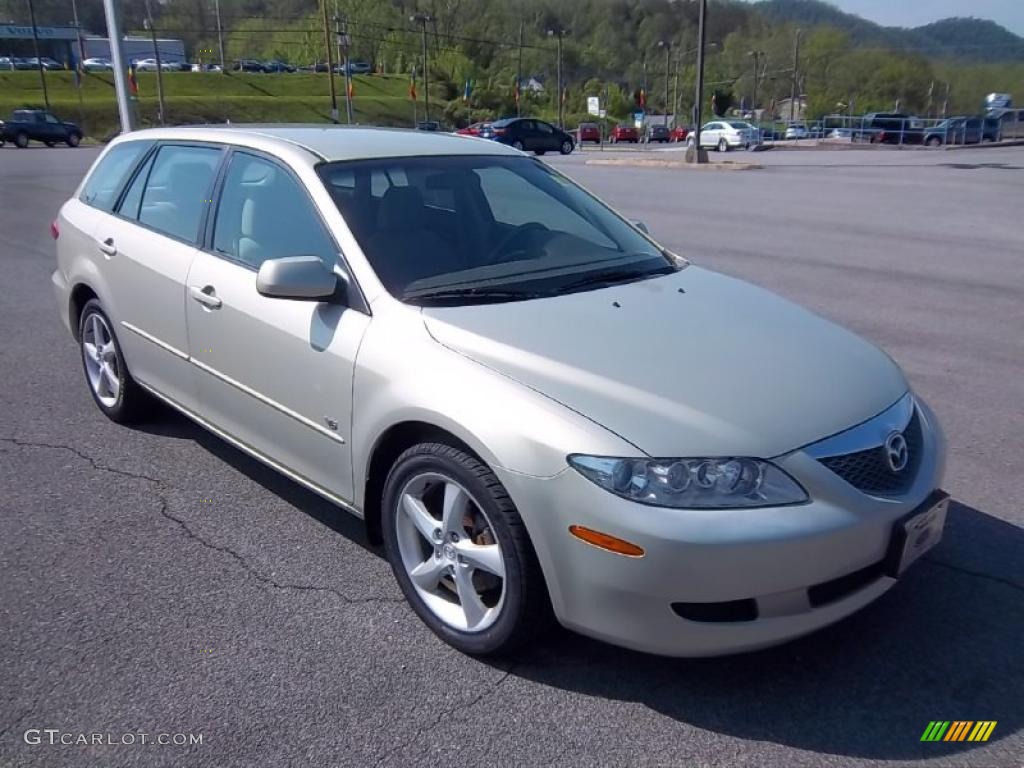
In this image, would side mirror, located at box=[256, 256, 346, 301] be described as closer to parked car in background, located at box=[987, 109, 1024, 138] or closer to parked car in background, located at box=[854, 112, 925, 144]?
parked car in background, located at box=[854, 112, 925, 144]

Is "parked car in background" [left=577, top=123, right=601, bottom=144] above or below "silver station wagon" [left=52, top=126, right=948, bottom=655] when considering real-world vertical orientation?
below

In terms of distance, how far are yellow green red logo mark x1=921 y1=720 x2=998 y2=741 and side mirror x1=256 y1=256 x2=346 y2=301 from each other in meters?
2.43

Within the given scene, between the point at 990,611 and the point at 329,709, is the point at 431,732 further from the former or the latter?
the point at 990,611

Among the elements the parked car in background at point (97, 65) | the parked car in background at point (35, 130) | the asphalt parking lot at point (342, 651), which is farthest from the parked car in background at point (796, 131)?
the parked car in background at point (97, 65)

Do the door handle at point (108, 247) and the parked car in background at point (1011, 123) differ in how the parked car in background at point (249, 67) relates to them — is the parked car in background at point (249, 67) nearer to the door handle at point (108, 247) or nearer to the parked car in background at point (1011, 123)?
the parked car in background at point (1011, 123)

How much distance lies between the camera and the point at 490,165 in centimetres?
441

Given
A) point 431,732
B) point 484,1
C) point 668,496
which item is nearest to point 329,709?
point 431,732

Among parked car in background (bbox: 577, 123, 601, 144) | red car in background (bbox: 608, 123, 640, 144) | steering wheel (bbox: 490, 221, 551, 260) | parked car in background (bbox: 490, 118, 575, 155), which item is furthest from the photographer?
red car in background (bbox: 608, 123, 640, 144)

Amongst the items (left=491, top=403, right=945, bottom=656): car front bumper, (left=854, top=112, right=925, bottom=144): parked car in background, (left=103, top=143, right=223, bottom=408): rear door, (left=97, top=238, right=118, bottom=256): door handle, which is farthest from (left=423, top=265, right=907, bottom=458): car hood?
(left=854, top=112, right=925, bottom=144): parked car in background

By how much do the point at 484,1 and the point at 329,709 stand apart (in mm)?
132369

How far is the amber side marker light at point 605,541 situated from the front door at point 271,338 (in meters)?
1.10

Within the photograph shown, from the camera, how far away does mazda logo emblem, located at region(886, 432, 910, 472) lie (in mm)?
2907

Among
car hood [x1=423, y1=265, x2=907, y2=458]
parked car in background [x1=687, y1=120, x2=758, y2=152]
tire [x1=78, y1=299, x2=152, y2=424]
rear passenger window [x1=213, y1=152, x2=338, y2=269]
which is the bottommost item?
parked car in background [x1=687, y1=120, x2=758, y2=152]

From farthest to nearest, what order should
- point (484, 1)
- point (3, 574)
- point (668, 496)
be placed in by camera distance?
point (484, 1)
point (3, 574)
point (668, 496)
